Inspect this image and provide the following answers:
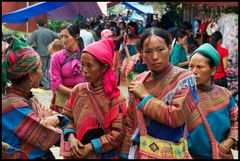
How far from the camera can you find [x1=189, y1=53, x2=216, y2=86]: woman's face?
361cm

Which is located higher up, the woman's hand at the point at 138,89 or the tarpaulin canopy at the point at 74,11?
the woman's hand at the point at 138,89

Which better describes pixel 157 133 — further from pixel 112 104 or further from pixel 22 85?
pixel 22 85

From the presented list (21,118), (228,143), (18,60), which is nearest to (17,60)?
(18,60)

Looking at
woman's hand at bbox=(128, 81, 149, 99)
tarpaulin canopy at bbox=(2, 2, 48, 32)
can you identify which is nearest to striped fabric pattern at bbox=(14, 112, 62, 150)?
woman's hand at bbox=(128, 81, 149, 99)

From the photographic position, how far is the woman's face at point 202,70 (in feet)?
11.8

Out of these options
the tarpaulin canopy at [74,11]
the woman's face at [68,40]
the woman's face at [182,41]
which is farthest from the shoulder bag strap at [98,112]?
the tarpaulin canopy at [74,11]

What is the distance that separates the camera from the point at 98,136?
3160mm

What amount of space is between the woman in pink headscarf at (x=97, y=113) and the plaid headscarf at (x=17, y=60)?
389 mm

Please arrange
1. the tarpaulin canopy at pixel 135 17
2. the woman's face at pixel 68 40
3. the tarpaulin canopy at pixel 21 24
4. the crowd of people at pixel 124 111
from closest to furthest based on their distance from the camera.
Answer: the crowd of people at pixel 124 111
the woman's face at pixel 68 40
the tarpaulin canopy at pixel 21 24
the tarpaulin canopy at pixel 135 17

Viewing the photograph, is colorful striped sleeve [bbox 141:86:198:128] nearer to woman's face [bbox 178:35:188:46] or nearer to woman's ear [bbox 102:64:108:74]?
woman's ear [bbox 102:64:108:74]

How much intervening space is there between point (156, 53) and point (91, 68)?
1.87 ft

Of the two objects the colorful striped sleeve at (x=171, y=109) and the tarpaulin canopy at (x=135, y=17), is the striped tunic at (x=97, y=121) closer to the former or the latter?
the colorful striped sleeve at (x=171, y=109)

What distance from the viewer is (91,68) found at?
3195 mm

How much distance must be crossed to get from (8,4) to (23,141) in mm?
11933
